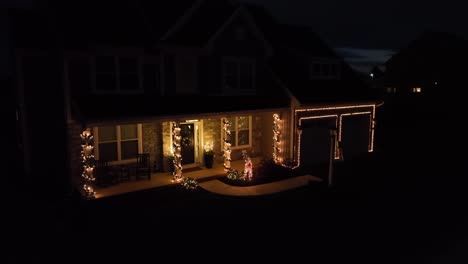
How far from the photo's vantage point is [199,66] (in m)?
15.5

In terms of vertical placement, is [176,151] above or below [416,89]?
below

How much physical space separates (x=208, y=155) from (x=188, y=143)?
42.4 inches

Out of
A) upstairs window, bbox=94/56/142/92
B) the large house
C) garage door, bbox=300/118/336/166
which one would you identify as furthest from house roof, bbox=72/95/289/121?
garage door, bbox=300/118/336/166

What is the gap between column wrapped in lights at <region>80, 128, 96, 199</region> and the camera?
11805 mm

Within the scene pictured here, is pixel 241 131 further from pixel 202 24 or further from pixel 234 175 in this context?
pixel 202 24

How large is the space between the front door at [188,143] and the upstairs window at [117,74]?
2879 millimetres

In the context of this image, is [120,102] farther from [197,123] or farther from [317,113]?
[317,113]

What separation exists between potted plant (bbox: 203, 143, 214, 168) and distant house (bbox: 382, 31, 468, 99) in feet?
93.5

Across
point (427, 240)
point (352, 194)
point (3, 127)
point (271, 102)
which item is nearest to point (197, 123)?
point (271, 102)

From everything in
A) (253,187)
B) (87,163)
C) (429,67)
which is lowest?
(253,187)

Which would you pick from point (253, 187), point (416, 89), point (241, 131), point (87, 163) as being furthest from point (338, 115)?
point (416, 89)

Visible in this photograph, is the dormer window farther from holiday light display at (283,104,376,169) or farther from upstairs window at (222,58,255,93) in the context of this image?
upstairs window at (222,58,255,93)

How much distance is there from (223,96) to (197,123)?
5.71 feet

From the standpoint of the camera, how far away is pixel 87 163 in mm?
11992
